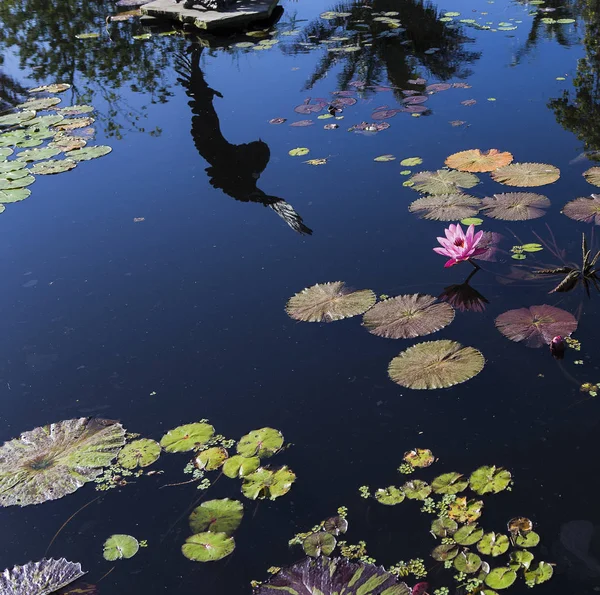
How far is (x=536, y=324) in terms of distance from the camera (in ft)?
8.40

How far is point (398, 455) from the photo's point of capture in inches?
84.0

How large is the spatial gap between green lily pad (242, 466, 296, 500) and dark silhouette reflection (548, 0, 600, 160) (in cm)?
286

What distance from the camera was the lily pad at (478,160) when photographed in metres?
3.82

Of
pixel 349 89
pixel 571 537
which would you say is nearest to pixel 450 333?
pixel 571 537

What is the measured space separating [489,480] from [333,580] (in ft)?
1.91

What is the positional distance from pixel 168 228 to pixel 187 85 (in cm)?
298

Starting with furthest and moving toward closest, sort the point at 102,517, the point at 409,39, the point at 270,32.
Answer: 1. the point at 270,32
2. the point at 409,39
3. the point at 102,517

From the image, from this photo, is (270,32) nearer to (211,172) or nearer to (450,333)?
(211,172)

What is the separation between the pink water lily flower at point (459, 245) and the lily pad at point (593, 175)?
3.56 feet

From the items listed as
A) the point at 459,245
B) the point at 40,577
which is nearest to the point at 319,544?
the point at 40,577

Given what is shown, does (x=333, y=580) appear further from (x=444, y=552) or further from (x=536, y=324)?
(x=536, y=324)

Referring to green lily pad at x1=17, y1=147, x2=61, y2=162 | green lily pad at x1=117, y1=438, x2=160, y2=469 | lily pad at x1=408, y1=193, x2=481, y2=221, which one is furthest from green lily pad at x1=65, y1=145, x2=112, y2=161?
green lily pad at x1=117, y1=438, x2=160, y2=469

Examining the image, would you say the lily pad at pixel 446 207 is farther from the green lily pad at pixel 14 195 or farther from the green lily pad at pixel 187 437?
the green lily pad at pixel 14 195

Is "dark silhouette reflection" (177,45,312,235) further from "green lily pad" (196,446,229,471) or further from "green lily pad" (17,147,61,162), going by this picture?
"green lily pad" (196,446,229,471)
